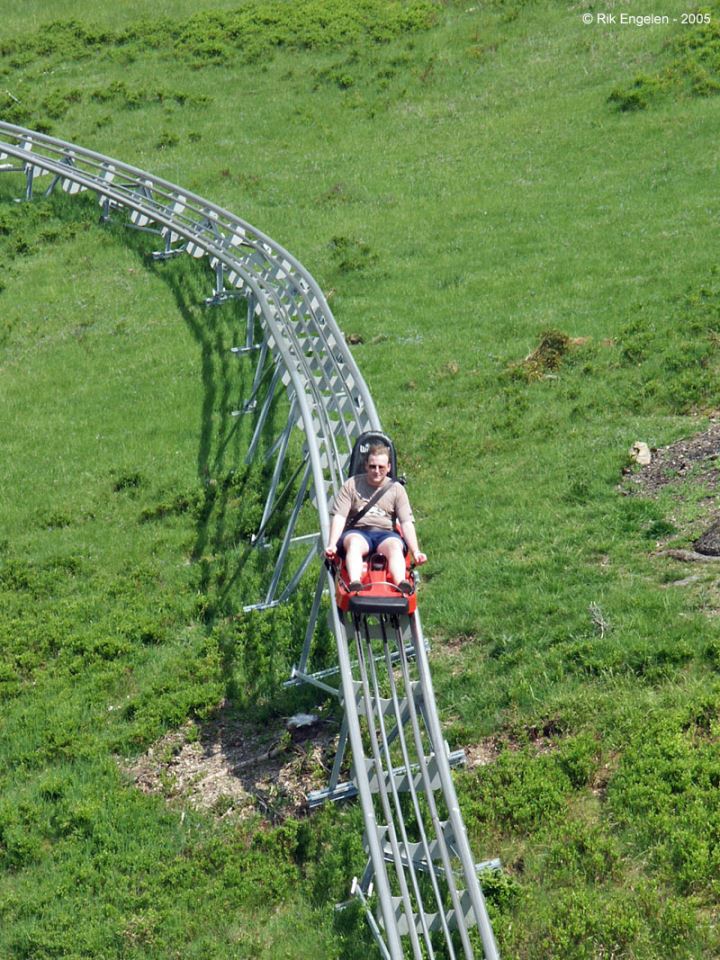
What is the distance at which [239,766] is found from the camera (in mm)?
13188

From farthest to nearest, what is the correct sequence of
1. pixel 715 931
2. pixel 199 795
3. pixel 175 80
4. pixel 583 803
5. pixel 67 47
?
pixel 67 47 → pixel 175 80 → pixel 199 795 → pixel 583 803 → pixel 715 931

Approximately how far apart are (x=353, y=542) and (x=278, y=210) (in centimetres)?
2067

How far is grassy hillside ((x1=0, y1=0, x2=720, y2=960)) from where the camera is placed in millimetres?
11086

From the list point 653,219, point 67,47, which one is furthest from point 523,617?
point 67,47

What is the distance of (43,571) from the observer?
57.8ft

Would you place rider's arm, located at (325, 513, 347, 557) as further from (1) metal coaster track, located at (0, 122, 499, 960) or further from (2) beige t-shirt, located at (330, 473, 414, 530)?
(1) metal coaster track, located at (0, 122, 499, 960)

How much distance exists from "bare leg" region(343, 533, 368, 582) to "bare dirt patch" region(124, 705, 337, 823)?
2.80m

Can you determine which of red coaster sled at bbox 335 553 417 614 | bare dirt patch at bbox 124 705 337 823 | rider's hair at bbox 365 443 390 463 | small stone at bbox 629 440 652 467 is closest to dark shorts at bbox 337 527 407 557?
red coaster sled at bbox 335 553 417 614

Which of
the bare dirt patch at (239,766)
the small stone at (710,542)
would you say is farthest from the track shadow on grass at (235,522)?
the small stone at (710,542)

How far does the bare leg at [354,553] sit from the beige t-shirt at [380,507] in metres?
0.38

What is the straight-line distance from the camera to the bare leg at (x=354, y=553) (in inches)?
440

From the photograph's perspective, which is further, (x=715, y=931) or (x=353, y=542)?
(x=353, y=542)

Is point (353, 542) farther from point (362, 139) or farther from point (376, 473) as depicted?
Result: point (362, 139)

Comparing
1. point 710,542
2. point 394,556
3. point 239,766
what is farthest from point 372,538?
point 710,542
